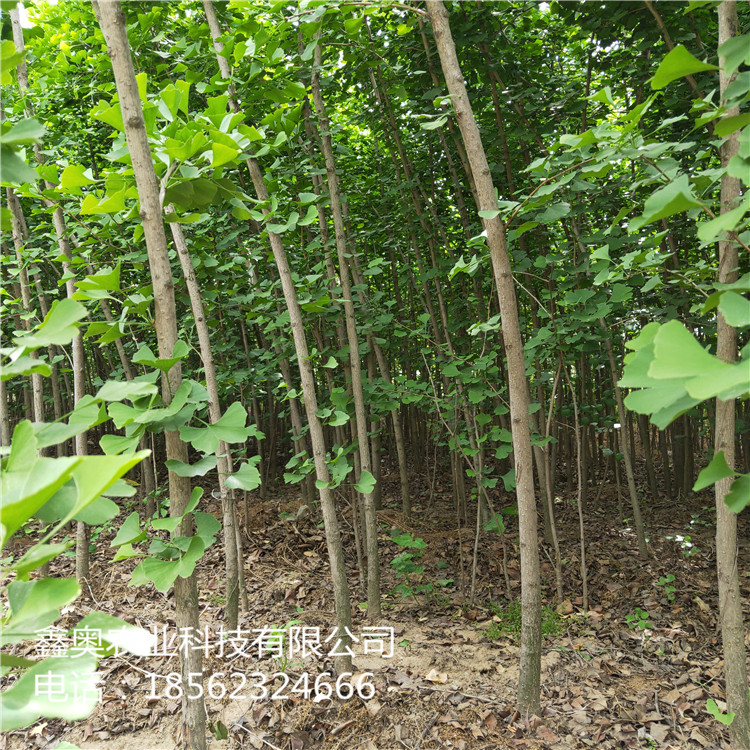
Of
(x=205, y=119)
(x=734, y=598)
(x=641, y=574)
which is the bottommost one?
(x=641, y=574)

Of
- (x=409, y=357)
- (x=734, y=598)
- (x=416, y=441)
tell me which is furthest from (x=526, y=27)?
(x=416, y=441)

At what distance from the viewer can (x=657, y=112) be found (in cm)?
379

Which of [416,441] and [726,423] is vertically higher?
[726,423]

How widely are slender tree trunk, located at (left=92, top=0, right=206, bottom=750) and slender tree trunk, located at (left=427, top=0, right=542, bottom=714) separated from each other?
1.24m

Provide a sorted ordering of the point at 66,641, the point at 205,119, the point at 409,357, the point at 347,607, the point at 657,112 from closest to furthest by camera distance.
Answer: the point at 205,119 < the point at 347,607 < the point at 66,641 < the point at 657,112 < the point at 409,357

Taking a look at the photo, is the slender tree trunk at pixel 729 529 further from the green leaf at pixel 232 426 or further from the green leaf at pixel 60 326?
the green leaf at pixel 60 326

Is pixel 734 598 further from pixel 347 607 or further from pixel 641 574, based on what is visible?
pixel 641 574

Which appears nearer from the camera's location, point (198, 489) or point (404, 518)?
point (198, 489)

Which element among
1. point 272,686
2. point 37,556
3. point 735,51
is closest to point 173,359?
point 37,556

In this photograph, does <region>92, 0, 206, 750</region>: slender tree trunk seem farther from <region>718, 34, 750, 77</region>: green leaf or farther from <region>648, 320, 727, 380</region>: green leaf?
<region>718, 34, 750, 77</region>: green leaf

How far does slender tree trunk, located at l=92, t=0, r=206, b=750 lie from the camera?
47.1 inches

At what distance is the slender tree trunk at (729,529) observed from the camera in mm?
1622

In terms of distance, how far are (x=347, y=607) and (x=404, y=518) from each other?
87.6 inches

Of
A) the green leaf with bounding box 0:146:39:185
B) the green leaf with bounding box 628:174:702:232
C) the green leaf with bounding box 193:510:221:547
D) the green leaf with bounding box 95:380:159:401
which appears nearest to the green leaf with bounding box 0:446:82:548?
the green leaf with bounding box 95:380:159:401
